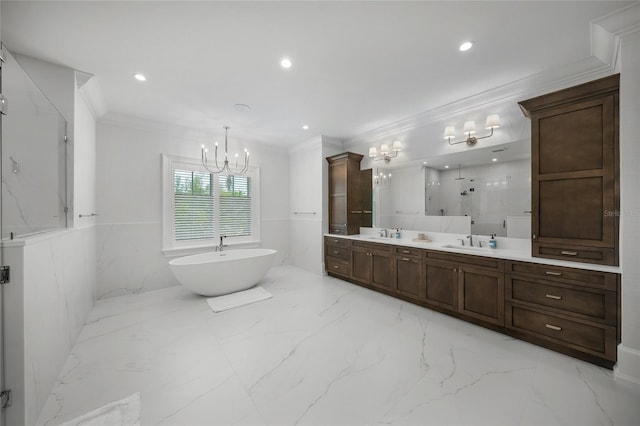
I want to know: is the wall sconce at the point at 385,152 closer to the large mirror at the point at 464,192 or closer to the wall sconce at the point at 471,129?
the large mirror at the point at 464,192

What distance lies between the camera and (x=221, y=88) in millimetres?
2898

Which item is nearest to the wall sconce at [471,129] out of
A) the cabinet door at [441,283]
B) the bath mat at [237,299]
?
the cabinet door at [441,283]

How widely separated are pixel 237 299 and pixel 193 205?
6.68 ft

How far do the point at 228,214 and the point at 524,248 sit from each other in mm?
4783

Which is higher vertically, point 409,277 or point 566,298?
point 566,298

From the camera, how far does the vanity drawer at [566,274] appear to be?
1961 millimetres

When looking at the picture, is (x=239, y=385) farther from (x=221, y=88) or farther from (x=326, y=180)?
(x=326, y=180)

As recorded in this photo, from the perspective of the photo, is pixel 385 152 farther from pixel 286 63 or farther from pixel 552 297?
pixel 552 297

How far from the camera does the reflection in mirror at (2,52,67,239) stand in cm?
160

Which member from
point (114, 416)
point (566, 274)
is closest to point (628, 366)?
point (566, 274)

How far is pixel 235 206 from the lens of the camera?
4.99m

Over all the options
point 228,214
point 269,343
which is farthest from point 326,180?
point 269,343

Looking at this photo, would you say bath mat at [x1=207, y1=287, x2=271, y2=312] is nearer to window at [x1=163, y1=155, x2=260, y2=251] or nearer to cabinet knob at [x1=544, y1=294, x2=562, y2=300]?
window at [x1=163, y1=155, x2=260, y2=251]

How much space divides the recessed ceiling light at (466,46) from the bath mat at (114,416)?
3780 mm
